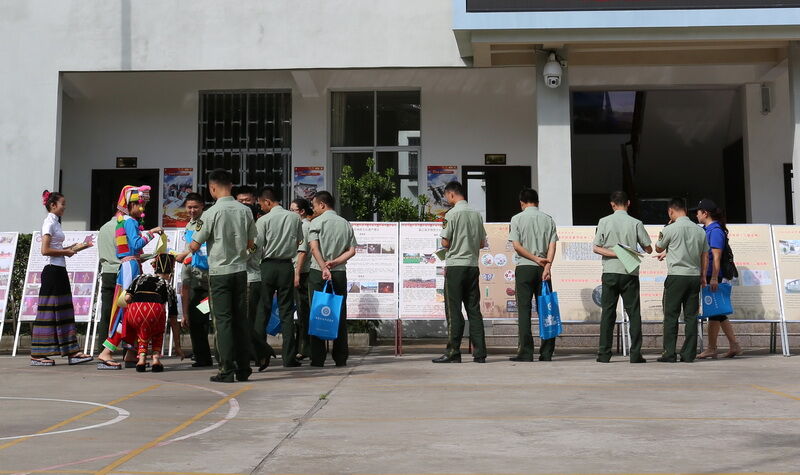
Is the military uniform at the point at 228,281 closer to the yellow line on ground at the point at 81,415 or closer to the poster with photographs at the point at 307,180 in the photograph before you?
the yellow line on ground at the point at 81,415

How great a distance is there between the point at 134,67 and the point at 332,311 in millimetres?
7216

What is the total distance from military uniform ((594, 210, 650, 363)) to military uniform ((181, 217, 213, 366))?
4.38 metres

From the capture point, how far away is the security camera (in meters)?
13.8

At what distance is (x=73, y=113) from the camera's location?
56.5 feet

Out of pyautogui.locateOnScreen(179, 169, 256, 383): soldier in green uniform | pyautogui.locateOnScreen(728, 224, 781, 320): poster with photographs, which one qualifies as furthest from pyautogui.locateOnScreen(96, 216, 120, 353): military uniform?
pyautogui.locateOnScreen(728, 224, 781, 320): poster with photographs

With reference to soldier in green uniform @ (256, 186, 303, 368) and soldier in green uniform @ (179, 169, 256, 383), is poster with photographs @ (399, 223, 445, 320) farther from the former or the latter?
soldier in green uniform @ (179, 169, 256, 383)

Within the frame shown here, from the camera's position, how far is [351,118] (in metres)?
17.1

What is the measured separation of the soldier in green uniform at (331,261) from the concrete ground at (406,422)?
58cm

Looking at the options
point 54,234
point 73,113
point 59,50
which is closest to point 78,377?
point 54,234

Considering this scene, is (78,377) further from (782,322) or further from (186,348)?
(782,322)

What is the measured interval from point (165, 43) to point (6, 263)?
4609mm

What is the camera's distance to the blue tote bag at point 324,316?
9.63 metres

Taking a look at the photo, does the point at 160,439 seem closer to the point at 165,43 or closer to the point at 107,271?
the point at 107,271

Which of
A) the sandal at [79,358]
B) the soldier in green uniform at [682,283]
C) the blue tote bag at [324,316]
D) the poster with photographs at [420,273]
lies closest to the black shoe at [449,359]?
the blue tote bag at [324,316]
